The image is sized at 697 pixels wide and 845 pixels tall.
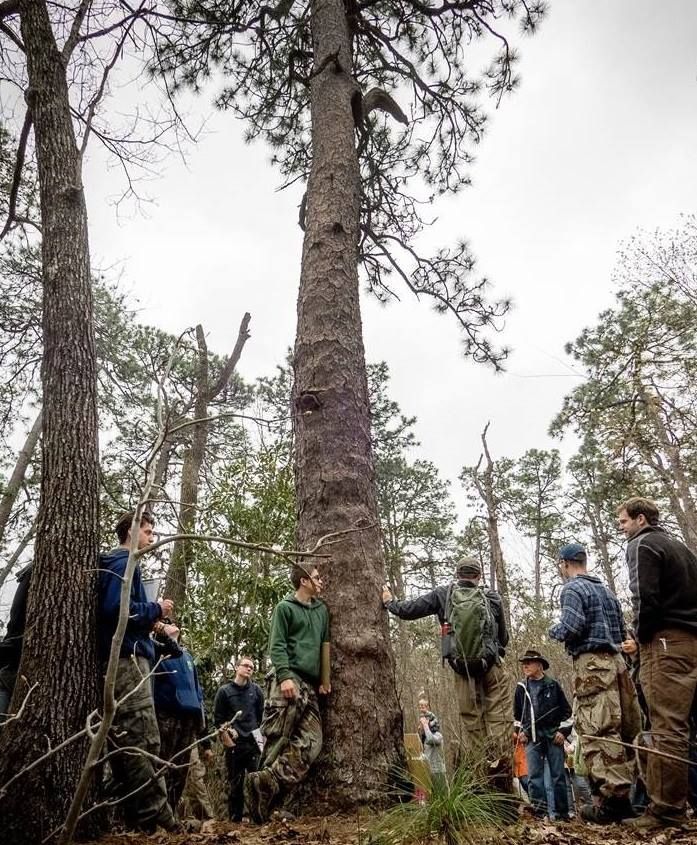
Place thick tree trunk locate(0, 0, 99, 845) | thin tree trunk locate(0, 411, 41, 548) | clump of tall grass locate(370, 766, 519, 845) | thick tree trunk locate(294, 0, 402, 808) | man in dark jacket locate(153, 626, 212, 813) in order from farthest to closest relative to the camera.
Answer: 1. thin tree trunk locate(0, 411, 41, 548)
2. man in dark jacket locate(153, 626, 212, 813)
3. thick tree trunk locate(294, 0, 402, 808)
4. thick tree trunk locate(0, 0, 99, 845)
5. clump of tall grass locate(370, 766, 519, 845)

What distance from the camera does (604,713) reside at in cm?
348

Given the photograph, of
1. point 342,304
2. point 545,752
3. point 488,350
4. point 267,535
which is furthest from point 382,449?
point 342,304

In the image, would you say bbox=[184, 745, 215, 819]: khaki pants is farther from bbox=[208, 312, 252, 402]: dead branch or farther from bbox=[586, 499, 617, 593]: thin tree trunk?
bbox=[586, 499, 617, 593]: thin tree trunk

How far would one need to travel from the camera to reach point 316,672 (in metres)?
2.92

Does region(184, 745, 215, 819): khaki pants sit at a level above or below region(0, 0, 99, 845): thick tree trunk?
below

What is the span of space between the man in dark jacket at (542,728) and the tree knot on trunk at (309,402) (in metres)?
4.08

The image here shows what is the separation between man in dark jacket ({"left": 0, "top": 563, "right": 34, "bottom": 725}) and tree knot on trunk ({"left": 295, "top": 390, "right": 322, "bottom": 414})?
184cm

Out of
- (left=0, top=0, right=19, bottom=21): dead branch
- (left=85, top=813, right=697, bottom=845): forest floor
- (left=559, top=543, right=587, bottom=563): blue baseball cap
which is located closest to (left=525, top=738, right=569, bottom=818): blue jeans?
(left=559, top=543, right=587, bottom=563): blue baseball cap

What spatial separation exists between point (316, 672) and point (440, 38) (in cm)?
802

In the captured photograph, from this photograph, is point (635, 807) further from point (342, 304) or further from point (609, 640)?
point (342, 304)

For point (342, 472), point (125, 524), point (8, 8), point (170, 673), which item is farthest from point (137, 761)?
point (8, 8)

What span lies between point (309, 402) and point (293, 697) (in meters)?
1.82

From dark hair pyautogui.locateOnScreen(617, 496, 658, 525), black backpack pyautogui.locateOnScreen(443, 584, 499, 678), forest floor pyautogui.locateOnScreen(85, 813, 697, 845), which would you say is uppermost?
dark hair pyautogui.locateOnScreen(617, 496, 658, 525)

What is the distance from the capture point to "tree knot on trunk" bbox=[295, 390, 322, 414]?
364 cm
